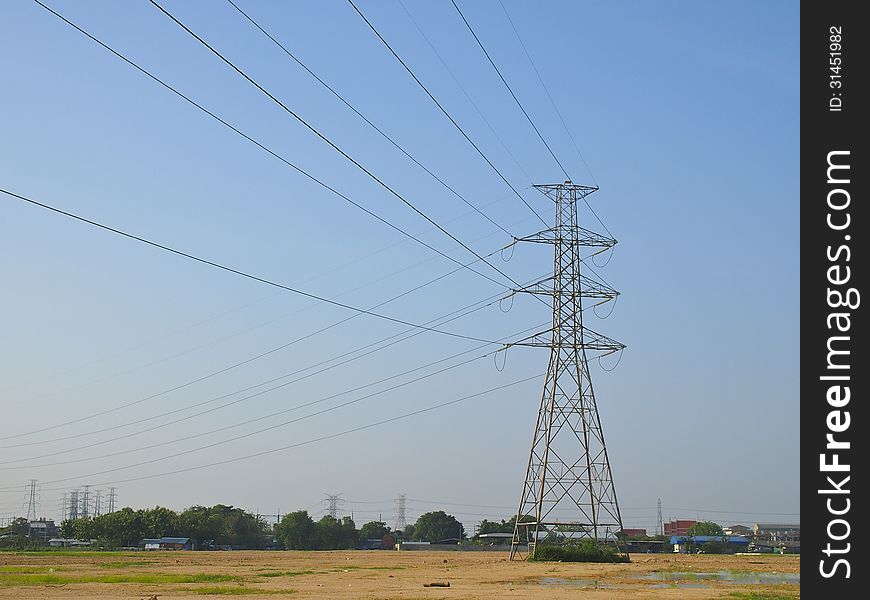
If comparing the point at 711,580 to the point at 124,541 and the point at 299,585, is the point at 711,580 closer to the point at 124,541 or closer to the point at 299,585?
the point at 299,585

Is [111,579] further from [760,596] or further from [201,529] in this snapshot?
[201,529]

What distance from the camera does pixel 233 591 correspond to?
37.6 meters

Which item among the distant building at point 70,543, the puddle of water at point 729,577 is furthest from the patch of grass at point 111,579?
the distant building at point 70,543

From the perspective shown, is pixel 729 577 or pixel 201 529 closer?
pixel 729 577

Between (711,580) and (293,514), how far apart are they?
154 metres

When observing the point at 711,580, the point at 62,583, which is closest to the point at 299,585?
the point at 62,583

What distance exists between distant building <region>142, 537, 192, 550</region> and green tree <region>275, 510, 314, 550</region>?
25.8 m

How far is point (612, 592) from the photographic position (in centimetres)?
3650

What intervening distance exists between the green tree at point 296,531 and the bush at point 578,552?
123390 mm

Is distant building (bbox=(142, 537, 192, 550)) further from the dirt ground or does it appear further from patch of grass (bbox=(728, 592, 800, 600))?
patch of grass (bbox=(728, 592, 800, 600))

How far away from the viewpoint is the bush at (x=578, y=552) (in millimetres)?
67688
